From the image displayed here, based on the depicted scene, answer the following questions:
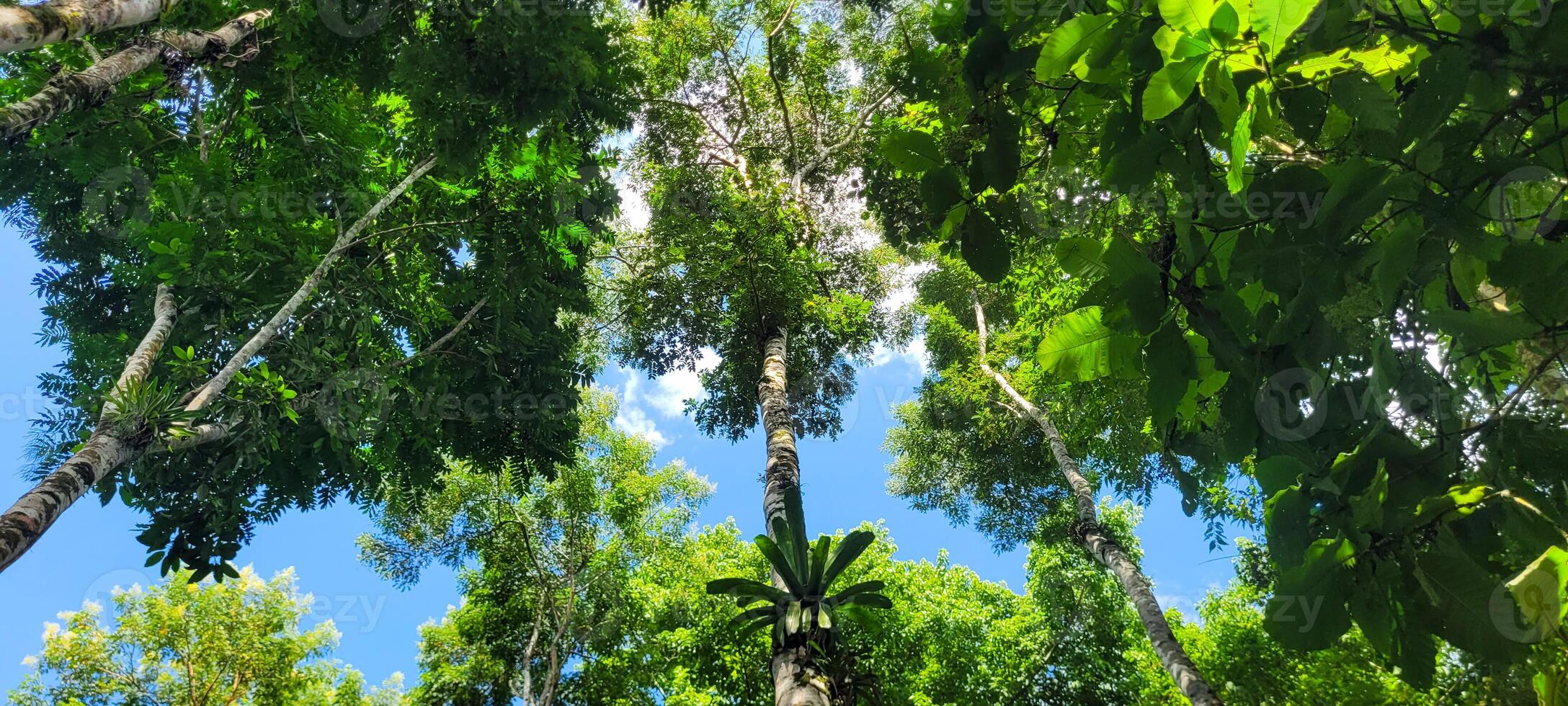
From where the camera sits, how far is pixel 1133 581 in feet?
21.5

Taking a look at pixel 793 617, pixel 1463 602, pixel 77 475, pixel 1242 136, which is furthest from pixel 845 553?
pixel 77 475

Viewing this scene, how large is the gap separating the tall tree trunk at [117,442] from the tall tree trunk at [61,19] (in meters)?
1.87

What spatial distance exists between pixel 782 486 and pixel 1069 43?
4.55 meters

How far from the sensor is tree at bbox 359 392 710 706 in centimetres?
1284

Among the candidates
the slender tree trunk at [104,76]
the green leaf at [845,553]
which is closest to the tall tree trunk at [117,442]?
the slender tree trunk at [104,76]

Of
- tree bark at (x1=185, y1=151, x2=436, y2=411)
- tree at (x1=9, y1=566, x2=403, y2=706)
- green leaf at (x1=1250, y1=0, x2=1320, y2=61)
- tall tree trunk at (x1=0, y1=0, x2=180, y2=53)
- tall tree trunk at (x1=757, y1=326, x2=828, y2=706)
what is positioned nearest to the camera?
green leaf at (x1=1250, y1=0, x2=1320, y2=61)

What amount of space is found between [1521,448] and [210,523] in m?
8.09

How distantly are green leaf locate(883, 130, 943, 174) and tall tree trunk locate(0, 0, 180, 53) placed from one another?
372 centimetres

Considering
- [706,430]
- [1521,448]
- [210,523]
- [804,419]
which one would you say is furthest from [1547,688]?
[210,523]

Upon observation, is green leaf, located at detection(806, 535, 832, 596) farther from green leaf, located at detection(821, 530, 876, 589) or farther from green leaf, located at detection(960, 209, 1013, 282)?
green leaf, located at detection(960, 209, 1013, 282)

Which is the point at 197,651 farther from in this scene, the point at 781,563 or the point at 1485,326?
the point at 1485,326

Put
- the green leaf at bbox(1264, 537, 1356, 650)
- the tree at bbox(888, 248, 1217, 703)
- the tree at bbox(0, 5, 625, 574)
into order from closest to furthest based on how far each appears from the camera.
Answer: the green leaf at bbox(1264, 537, 1356, 650)
the tree at bbox(0, 5, 625, 574)
the tree at bbox(888, 248, 1217, 703)

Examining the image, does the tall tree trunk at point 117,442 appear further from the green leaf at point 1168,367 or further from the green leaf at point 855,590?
A: the green leaf at point 1168,367

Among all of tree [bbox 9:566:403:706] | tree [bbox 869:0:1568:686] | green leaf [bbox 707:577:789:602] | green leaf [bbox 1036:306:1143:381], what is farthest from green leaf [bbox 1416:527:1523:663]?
tree [bbox 9:566:403:706]
